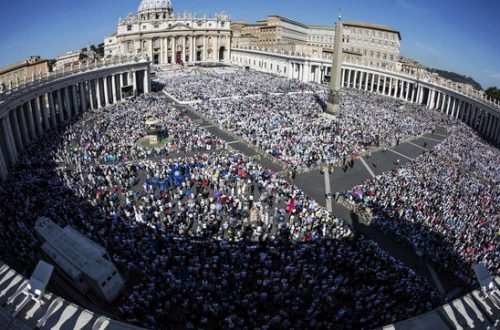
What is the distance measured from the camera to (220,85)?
253 feet

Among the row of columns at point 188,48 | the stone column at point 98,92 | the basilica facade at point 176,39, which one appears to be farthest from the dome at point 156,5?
the stone column at point 98,92

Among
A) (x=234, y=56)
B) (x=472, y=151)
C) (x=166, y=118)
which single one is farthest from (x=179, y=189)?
(x=234, y=56)

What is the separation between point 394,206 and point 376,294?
10.7 metres

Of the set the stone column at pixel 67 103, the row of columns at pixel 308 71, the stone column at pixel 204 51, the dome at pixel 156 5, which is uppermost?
the dome at pixel 156 5

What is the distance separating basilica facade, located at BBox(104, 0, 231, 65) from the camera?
11038 cm

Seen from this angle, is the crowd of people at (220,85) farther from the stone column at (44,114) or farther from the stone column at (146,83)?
the stone column at (44,114)

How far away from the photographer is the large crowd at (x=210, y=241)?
16719 millimetres

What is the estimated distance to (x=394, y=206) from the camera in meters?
A: 26.8

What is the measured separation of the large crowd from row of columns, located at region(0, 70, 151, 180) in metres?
2.18

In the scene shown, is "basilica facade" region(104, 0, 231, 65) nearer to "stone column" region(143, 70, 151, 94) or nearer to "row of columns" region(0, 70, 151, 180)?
"stone column" region(143, 70, 151, 94)

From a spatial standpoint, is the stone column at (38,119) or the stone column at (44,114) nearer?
the stone column at (38,119)

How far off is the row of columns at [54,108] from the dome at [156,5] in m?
86.7

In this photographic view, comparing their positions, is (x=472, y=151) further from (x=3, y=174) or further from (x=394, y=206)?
(x=3, y=174)

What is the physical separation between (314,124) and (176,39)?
270 ft
